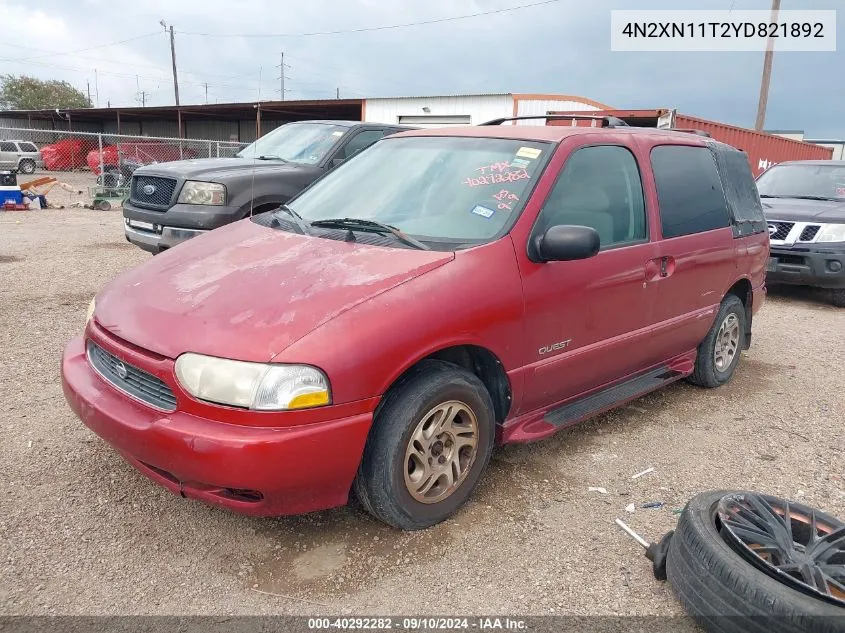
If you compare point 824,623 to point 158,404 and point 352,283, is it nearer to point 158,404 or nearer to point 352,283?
point 352,283

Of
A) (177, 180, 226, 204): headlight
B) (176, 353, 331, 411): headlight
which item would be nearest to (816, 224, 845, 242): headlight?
(177, 180, 226, 204): headlight

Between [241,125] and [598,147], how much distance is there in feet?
122

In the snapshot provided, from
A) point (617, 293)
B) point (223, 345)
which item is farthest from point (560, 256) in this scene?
point (223, 345)

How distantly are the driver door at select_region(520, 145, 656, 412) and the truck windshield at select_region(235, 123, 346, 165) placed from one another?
4.35 metres

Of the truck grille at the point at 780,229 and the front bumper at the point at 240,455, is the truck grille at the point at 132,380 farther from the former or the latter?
the truck grille at the point at 780,229

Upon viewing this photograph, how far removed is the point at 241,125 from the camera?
Result: 122ft

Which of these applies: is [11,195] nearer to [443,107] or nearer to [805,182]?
[443,107]

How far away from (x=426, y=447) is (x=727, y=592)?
1199mm

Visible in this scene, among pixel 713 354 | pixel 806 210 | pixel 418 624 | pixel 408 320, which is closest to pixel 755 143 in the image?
pixel 806 210

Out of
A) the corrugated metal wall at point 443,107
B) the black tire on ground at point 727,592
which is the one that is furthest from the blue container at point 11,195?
the black tire on ground at point 727,592

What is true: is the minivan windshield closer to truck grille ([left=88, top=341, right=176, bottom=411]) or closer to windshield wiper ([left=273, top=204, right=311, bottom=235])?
windshield wiper ([left=273, top=204, right=311, bottom=235])

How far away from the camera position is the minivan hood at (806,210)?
7773 millimetres

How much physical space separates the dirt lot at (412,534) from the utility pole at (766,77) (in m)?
20.8

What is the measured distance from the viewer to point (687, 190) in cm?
402
